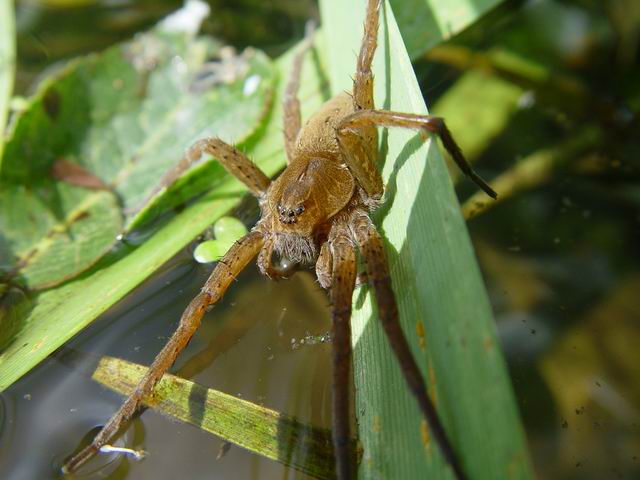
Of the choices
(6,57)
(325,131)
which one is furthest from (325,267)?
(6,57)

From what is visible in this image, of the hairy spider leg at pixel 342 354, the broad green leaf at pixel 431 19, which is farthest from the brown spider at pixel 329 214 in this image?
the broad green leaf at pixel 431 19

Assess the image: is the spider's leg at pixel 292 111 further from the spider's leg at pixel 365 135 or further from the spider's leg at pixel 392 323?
the spider's leg at pixel 392 323

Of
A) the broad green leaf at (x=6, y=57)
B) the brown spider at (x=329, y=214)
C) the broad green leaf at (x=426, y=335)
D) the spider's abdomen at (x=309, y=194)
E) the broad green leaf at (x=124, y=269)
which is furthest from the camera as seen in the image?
the broad green leaf at (x=6, y=57)

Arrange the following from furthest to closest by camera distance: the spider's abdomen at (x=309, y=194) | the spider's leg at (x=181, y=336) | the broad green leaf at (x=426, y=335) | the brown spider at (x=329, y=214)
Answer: the spider's abdomen at (x=309, y=194)
the spider's leg at (x=181, y=336)
the brown spider at (x=329, y=214)
the broad green leaf at (x=426, y=335)

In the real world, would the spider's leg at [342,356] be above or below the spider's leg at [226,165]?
below

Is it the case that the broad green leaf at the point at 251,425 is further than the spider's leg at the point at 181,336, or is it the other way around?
the spider's leg at the point at 181,336

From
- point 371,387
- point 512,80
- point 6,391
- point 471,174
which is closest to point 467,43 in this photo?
point 512,80

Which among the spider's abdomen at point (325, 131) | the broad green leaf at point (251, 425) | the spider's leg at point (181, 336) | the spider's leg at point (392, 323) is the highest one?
the spider's abdomen at point (325, 131)
